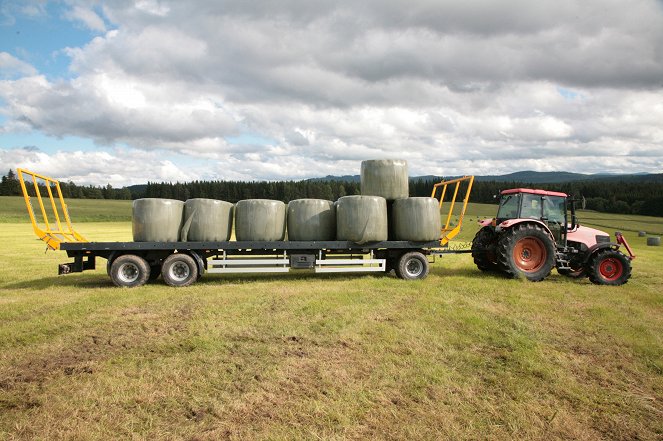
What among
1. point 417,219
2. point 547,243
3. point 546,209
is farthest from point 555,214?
point 417,219

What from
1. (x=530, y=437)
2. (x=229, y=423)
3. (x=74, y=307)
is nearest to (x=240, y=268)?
(x=74, y=307)

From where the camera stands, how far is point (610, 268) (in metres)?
11.9

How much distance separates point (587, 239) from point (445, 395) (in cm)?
955

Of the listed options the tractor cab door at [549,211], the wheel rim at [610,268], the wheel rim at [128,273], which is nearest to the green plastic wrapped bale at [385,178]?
the tractor cab door at [549,211]

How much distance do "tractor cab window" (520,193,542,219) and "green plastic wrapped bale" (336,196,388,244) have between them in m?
3.97

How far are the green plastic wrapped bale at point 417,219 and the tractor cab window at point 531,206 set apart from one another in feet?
8.37

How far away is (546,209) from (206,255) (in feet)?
29.1

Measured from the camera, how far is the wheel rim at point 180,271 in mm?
10922

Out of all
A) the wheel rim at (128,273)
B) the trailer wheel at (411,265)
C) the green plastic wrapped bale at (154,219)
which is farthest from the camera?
the trailer wheel at (411,265)

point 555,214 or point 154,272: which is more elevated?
point 555,214

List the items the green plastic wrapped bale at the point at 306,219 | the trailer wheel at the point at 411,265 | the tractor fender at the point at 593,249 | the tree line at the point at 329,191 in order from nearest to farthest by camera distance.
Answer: the green plastic wrapped bale at the point at 306,219 → the trailer wheel at the point at 411,265 → the tractor fender at the point at 593,249 → the tree line at the point at 329,191

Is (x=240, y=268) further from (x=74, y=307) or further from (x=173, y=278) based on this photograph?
(x=74, y=307)

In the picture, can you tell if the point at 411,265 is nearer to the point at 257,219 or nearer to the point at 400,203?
the point at 400,203

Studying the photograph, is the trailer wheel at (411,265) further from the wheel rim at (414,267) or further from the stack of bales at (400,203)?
the stack of bales at (400,203)
